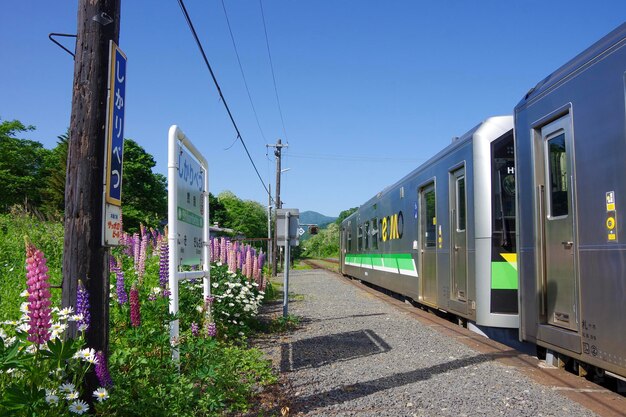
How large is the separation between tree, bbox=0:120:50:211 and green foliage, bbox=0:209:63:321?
4530cm

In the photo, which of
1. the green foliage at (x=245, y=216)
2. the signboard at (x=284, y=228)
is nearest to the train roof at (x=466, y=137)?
the signboard at (x=284, y=228)

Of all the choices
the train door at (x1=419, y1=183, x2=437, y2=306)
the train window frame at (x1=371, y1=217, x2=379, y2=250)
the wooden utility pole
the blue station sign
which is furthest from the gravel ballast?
the train window frame at (x1=371, y1=217, x2=379, y2=250)

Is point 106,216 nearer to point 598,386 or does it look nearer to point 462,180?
point 598,386

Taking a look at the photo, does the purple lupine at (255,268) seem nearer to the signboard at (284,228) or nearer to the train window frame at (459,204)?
the signboard at (284,228)

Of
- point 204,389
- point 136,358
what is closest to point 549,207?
point 204,389

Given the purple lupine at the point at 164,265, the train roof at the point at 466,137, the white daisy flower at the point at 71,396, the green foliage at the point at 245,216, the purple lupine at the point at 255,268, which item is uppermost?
the green foliage at the point at 245,216

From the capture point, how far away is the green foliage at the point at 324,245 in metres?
100

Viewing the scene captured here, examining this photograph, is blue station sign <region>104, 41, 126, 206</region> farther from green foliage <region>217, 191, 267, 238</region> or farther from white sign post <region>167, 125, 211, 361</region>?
green foliage <region>217, 191, 267, 238</region>

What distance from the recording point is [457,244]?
9555 mm

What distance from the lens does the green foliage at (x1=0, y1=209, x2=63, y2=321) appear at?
6.73 m

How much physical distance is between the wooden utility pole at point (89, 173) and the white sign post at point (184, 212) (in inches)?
45.2

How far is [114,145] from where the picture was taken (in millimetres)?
4293

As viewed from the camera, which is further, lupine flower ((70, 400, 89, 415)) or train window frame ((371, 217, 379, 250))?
train window frame ((371, 217, 379, 250))

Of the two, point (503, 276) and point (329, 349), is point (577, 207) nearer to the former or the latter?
point (503, 276)
